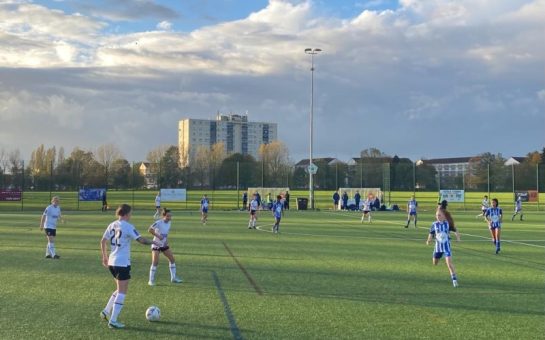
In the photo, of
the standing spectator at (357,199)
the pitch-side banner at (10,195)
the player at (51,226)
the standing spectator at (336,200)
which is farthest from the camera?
the standing spectator at (336,200)

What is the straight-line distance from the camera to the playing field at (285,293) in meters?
8.77

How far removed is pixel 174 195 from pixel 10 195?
1552 cm

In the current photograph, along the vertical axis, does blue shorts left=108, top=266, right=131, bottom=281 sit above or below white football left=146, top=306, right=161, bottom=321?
above

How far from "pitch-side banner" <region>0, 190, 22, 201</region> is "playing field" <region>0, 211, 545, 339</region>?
35.3 m

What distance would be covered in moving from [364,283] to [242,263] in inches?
176

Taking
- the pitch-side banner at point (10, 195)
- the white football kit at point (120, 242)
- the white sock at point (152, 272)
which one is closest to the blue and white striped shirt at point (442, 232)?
the white sock at point (152, 272)

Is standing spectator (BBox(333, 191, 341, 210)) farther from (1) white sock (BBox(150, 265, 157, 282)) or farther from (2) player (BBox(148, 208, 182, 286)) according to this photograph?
(1) white sock (BBox(150, 265, 157, 282))

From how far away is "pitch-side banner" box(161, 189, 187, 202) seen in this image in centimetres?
5427

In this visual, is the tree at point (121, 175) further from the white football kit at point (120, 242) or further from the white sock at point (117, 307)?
the white sock at point (117, 307)

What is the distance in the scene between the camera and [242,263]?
1627 cm

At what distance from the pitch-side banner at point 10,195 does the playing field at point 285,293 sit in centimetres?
3528

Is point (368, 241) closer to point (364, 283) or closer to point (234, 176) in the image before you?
point (364, 283)

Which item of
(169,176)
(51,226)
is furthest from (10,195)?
(51,226)

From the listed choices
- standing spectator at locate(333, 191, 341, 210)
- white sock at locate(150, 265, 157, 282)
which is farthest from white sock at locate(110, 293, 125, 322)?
standing spectator at locate(333, 191, 341, 210)
